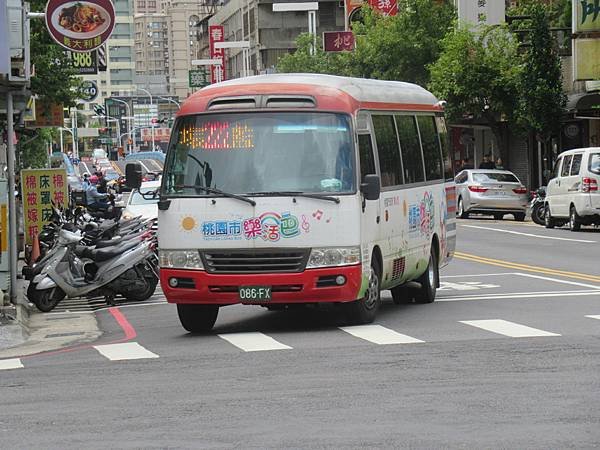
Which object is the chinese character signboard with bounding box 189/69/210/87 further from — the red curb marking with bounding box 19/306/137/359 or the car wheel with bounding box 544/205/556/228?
the red curb marking with bounding box 19/306/137/359

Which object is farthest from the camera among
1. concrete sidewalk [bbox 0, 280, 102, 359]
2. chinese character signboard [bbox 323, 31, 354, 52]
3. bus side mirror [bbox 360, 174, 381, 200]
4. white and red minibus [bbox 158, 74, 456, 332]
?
chinese character signboard [bbox 323, 31, 354, 52]

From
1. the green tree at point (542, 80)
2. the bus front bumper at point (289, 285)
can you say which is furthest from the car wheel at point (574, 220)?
the bus front bumper at point (289, 285)

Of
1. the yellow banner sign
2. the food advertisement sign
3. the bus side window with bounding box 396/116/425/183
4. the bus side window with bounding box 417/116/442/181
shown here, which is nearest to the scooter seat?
the bus side window with bounding box 417/116/442/181

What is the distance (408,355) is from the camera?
13.4m

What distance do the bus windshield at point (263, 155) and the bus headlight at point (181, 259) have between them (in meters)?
0.63

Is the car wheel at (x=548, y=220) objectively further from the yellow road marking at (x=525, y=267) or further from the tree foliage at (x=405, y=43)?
the tree foliage at (x=405, y=43)

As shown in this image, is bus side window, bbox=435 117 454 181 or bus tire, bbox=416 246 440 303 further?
bus side window, bbox=435 117 454 181

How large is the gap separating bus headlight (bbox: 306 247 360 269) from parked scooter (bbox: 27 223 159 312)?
6.77 m

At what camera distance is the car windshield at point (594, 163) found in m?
36.5

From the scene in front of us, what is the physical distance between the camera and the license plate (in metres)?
15.7

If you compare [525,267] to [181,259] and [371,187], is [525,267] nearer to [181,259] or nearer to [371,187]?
[371,187]

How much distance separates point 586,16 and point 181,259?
1139 inches

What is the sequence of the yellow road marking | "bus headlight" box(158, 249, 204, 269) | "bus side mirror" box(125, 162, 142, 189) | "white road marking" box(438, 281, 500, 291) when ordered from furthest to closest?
the yellow road marking
"white road marking" box(438, 281, 500, 291)
"bus side mirror" box(125, 162, 142, 189)
"bus headlight" box(158, 249, 204, 269)

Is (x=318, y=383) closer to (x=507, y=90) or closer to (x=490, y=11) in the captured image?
(x=507, y=90)
